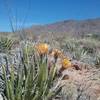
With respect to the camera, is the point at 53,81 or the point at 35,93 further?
the point at 53,81

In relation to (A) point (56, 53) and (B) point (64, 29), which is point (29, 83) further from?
(B) point (64, 29)

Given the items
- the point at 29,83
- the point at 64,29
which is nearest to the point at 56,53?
the point at 29,83

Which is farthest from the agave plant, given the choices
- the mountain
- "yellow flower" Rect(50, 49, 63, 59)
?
the mountain

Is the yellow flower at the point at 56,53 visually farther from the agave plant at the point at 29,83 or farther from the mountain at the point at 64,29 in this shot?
the agave plant at the point at 29,83

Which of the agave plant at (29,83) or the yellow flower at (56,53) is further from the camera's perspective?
the yellow flower at (56,53)

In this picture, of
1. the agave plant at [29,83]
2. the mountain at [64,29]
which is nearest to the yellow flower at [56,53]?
the mountain at [64,29]

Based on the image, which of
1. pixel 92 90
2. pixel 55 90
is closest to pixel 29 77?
pixel 55 90

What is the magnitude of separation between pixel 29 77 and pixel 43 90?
1.18ft

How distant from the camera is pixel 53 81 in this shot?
19.9ft

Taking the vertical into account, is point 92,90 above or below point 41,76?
below

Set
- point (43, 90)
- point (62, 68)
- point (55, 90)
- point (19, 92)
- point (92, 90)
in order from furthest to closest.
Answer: point (62, 68)
point (92, 90)
point (55, 90)
point (43, 90)
point (19, 92)

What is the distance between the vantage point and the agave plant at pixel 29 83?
16.4 feet

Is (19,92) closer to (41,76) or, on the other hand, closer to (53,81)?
(41,76)

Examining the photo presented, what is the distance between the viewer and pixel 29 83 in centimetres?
512
